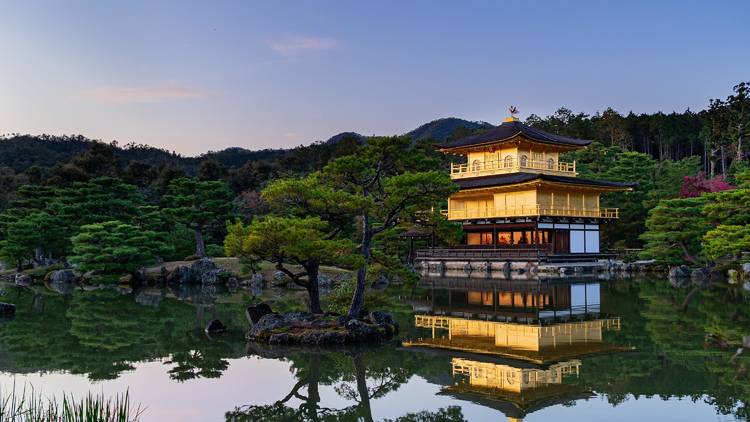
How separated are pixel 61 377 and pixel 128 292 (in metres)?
18.3

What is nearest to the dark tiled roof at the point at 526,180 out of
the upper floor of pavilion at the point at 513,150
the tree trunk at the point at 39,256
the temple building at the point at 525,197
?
the temple building at the point at 525,197

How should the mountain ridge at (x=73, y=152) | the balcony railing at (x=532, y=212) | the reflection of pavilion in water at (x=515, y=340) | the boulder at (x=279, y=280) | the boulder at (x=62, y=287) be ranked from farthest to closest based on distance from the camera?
the mountain ridge at (x=73, y=152), the balcony railing at (x=532, y=212), the boulder at (x=279, y=280), the boulder at (x=62, y=287), the reflection of pavilion in water at (x=515, y=340)

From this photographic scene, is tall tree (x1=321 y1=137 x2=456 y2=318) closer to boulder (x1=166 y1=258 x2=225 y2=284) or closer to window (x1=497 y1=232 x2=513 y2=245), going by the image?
boulder (x1=166 y1=258 x2=225 y2=284)

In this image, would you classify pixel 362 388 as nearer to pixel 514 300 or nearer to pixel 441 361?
pixel 441 361

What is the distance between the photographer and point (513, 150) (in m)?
43.0

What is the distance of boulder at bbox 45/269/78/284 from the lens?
34469mm

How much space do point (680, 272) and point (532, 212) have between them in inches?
329

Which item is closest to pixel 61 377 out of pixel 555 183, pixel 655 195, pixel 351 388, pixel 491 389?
→ pixel 351 388

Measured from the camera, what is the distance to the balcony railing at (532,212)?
38.1 m

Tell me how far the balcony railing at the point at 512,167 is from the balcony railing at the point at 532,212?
115 inches

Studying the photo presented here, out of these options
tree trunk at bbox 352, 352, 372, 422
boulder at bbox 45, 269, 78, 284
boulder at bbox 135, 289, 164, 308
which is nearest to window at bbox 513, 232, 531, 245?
boulder at bbox 135, 289, 164, 308

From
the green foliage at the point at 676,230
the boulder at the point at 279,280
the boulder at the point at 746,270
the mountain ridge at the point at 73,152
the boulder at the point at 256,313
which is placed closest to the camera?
the boulder at the point at 256,313

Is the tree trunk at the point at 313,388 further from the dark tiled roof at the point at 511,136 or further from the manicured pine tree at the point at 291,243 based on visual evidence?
the dark tiled roof at the point at 511,136

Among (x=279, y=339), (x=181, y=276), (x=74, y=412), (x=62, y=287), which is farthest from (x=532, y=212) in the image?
(x=74, y=412)
